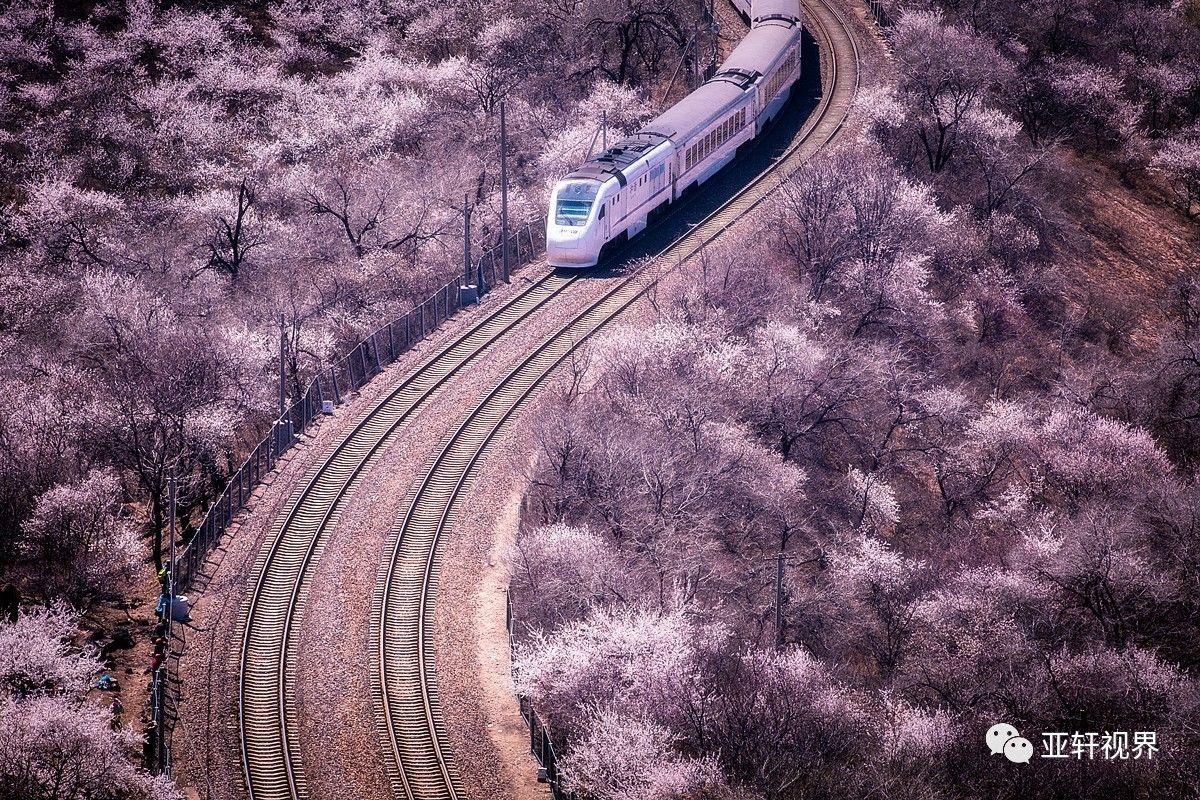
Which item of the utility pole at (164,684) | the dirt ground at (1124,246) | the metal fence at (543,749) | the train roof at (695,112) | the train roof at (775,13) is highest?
the train roof at (775,13)

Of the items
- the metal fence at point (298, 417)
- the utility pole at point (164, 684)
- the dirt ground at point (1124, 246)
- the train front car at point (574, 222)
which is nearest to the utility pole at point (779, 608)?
the metal fence at point (298, 417)

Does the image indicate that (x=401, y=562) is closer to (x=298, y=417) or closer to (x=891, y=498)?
(x=298, y=417)

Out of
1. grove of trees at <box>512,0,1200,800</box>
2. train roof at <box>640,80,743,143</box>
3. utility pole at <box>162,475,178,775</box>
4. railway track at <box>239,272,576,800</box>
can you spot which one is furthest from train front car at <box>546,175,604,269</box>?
utility pole at <box>162,475,178,775</box>

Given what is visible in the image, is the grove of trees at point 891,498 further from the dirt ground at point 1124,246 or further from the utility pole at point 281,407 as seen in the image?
the utility pole at point 281,407

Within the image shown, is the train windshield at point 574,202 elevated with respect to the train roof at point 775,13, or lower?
lower

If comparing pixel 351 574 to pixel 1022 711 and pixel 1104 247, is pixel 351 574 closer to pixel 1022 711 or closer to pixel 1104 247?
pixel 1022 711

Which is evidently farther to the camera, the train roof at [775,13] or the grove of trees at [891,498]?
the train roof at [775,13]

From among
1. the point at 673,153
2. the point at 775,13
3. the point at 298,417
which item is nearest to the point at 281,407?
the point at 298,417

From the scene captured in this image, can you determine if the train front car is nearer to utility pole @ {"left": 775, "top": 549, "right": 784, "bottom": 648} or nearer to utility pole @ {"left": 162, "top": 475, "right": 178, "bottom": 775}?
utility pole @ {"left": 775, "top": 549, "right": 784, "bottom": 648}

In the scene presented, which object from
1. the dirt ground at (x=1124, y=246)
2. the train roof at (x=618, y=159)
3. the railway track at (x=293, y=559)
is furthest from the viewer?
the dirt ground at (x=1124, y=246)
